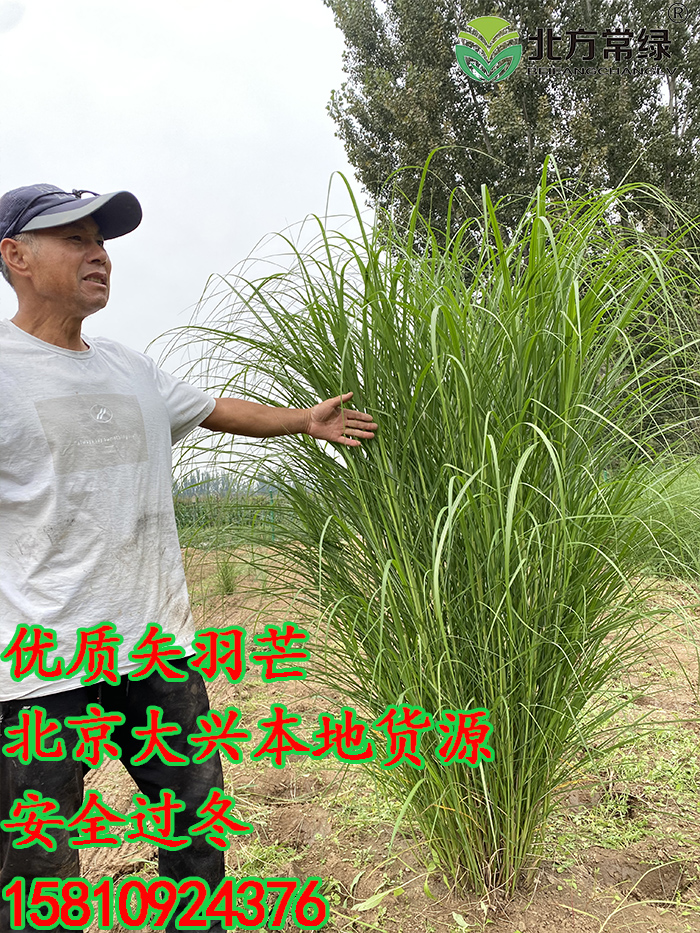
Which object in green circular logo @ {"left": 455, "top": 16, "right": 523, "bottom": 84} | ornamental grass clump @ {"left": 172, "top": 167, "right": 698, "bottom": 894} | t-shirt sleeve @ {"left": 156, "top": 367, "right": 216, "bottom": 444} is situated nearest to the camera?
ornamental grass clump @ {"left": 172, "top": 167, "right": 698, "bottom": 894}

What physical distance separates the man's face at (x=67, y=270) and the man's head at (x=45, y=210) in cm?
2

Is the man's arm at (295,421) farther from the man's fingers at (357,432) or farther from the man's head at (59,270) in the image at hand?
the man's head at (59,270)

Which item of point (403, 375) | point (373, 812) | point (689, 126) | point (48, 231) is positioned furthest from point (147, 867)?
point (689, 126)

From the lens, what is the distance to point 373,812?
1984 mm

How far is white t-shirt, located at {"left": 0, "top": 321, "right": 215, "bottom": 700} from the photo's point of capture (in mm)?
1404

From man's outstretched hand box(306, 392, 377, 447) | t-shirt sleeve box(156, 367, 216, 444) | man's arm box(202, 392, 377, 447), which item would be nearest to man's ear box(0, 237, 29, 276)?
t-shirt sleeve box(156, 367, 216, 444)

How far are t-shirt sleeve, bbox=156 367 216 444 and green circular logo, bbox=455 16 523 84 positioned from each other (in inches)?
349

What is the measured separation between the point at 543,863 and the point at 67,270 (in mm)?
1703

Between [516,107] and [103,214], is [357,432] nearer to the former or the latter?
[103,214]

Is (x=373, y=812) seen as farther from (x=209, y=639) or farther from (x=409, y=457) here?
(x=409, y=457)

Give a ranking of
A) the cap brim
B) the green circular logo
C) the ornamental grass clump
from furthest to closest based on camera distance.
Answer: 1. the green circular logo
2. the cap brim
3. the ornamental grass clump

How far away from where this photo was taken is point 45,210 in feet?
4.96

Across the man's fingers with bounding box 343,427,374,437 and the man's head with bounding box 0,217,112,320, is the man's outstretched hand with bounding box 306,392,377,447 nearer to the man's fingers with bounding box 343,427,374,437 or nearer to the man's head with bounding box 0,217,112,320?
the man's fingers with bounding box 343,427,374,437

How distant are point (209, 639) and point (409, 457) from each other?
0.68m
